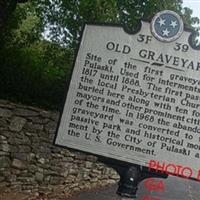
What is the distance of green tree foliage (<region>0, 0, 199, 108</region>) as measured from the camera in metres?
12.3

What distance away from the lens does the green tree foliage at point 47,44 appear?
1231cm

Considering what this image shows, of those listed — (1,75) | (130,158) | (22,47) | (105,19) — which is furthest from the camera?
(22,47)

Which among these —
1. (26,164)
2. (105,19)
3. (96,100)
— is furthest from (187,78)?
(26,164)

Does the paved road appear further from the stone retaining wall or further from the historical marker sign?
the historical marker sign

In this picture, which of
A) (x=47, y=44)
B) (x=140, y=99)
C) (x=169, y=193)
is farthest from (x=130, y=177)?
(x=169, y=193)

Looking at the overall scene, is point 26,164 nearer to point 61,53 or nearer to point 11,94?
point 11,94

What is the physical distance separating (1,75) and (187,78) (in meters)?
7.73

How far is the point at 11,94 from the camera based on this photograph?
40.5 ft

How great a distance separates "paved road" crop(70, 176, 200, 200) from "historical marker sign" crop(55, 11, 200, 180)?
281 inches

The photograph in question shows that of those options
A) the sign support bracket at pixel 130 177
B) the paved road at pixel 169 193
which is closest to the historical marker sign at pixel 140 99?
the sign support bracket at pixel 130 177

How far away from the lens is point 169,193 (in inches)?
606

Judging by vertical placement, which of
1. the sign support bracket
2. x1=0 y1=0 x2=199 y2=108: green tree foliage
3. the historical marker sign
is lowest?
the sign support bracket

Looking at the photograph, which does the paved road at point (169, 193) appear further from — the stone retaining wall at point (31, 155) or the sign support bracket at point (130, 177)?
the sign support bracket at point (130, 177)

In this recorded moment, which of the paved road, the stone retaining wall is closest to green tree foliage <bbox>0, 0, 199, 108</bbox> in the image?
the stone retaining wall
